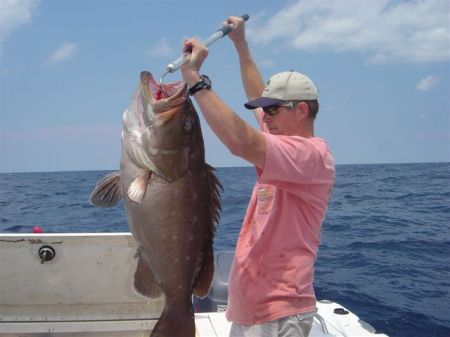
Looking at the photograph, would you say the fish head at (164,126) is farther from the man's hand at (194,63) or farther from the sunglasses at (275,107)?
the sunglasses at (275,107)

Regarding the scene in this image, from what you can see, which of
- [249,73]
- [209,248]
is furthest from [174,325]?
[249,73]

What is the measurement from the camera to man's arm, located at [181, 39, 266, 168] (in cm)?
256

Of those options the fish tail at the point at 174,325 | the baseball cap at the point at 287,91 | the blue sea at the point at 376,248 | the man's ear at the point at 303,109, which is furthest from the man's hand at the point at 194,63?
the blue sea at the point at 376,248

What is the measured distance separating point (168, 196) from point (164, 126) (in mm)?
395

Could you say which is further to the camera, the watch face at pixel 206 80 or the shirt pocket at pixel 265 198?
the shirt pocket at pixel 265 198

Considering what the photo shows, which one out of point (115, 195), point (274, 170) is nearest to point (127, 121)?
point (115, 195)

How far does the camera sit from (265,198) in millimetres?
3207

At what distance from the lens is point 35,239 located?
4.73 metres

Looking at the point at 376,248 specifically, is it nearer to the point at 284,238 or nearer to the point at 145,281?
the point at 284,238

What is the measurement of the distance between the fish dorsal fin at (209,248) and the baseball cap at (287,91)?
53 centimetres

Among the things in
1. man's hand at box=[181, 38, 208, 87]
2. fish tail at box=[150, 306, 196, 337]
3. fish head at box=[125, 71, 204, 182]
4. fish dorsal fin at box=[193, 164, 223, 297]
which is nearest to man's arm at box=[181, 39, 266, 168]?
man's hand at box=[181, 38, 208, 87]

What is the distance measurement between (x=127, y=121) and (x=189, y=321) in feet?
4.01

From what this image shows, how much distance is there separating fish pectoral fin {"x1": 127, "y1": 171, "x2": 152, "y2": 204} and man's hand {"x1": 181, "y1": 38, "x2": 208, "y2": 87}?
57 cm

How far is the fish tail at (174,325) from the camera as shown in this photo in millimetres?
2938
